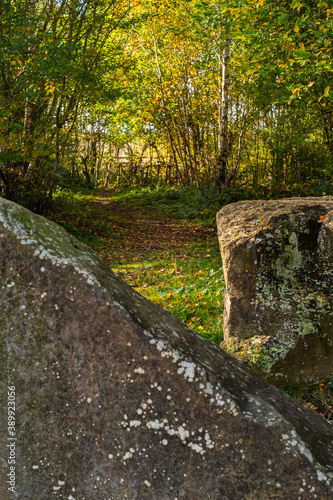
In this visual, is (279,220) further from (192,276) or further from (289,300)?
(192,276)

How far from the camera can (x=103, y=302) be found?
1.99 metres

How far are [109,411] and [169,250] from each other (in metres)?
9.42

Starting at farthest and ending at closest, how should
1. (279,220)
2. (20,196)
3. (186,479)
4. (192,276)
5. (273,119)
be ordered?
(273,119) → (20,196) → (192,276) → (279,220) → (186,479)

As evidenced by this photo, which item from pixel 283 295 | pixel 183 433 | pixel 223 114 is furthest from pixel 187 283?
pixel 223 114

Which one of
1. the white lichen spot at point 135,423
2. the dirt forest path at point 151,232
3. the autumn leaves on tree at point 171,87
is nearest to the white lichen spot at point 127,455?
the white lichen spot at point 135,423

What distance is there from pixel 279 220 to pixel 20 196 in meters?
9.35

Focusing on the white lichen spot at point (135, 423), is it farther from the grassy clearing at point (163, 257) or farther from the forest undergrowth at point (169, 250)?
the grassy clearing at point (163, 257)

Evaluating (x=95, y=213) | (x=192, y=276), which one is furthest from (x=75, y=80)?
(x=192, y=276)

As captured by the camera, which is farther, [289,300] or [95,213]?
[95,213]

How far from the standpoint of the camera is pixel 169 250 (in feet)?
37.2

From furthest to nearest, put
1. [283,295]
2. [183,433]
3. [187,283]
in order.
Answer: [187,283] < [283,295] < [183,433]

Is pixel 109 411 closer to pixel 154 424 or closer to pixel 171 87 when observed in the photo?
pixel 154 424

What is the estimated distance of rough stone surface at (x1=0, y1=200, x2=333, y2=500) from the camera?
6.30 feet

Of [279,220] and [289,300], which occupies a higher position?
[279,220]
